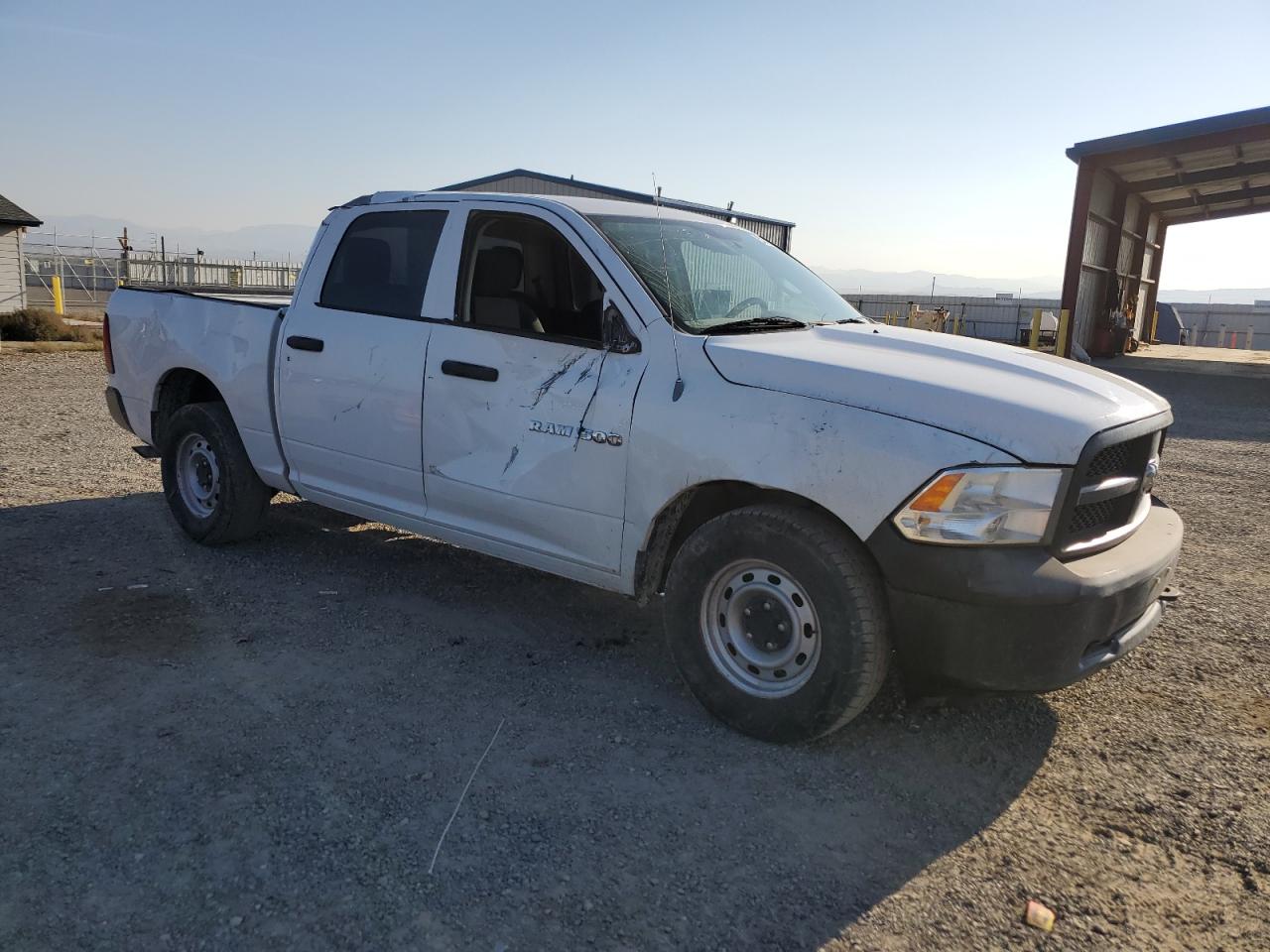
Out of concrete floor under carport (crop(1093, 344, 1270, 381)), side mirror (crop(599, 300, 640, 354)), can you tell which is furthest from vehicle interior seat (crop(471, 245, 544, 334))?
concrete floor under carport (crop(1093, 344, 1270, 381))

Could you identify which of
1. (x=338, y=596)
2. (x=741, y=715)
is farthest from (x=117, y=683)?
(x=741, y=715)

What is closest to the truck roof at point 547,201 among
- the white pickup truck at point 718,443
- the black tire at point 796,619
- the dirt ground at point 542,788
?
the white pickup truck at point 718,443

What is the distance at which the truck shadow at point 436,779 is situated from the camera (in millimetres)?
2564

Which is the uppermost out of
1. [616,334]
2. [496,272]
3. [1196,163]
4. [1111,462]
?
[1196,163]

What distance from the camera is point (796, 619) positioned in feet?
11.0

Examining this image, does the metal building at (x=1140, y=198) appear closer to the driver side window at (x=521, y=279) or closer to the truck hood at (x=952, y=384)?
the truck hood at (x=952, y=384)

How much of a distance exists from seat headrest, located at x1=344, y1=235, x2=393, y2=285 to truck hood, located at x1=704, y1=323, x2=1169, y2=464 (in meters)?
1.97

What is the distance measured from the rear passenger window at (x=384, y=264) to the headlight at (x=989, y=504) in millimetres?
2630

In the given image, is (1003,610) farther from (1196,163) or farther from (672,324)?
(1196,163)

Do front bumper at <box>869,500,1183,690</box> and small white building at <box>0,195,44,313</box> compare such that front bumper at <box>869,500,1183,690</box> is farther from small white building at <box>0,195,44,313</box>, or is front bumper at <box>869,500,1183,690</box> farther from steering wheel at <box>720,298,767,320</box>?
small white building at <box>0,195,44,313</box>

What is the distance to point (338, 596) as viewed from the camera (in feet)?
16.3

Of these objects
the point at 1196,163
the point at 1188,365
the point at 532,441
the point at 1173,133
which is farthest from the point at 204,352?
the point at 1196,163

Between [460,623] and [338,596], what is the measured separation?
2.60ft

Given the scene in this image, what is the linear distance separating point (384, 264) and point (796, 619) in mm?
2809
